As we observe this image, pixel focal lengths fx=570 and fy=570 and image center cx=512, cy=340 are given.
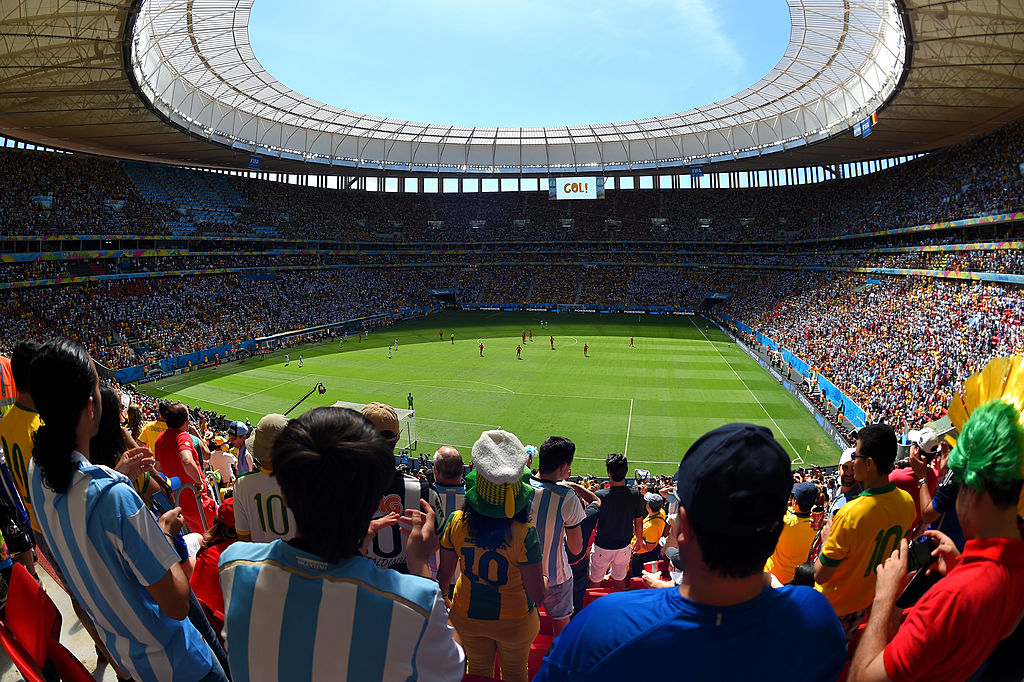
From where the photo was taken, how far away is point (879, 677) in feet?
7.09

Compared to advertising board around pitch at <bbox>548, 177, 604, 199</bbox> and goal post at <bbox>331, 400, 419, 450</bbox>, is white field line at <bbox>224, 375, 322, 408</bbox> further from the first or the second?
advertising board around pitch at <bbox>548, 177, 604, 199</bbox>

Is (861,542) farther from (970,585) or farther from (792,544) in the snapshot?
(792,544)

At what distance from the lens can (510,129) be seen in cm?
5778

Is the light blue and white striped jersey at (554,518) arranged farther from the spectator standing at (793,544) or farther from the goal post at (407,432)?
the goal post at (407,432)

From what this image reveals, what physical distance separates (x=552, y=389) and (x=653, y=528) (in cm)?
2265

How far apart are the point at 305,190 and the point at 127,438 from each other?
7128 cm

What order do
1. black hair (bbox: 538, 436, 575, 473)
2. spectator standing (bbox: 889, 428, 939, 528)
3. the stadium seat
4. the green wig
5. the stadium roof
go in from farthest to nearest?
1. the stadium roof
2. spectator standing (bbox: 889, 428, 939, 528)
3. black hair (bbox: 538, 436, 575, 473)
4. the stadium seat
5. the green wig

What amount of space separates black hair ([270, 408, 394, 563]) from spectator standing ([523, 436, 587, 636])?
2295 mm

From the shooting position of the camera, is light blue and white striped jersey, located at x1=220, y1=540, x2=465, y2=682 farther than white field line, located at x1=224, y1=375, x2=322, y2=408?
No

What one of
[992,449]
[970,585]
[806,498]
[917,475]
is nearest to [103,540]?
[970,585]

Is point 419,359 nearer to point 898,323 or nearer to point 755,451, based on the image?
point 898,323

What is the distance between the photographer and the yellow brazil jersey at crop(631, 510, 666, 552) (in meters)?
7.77

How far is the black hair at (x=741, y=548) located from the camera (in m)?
1.77

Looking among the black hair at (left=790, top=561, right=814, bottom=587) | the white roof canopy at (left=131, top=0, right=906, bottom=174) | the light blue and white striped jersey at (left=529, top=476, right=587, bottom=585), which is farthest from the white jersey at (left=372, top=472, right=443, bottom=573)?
the white roof canopy at (left=131, top=0, right=906, bottom=174)
